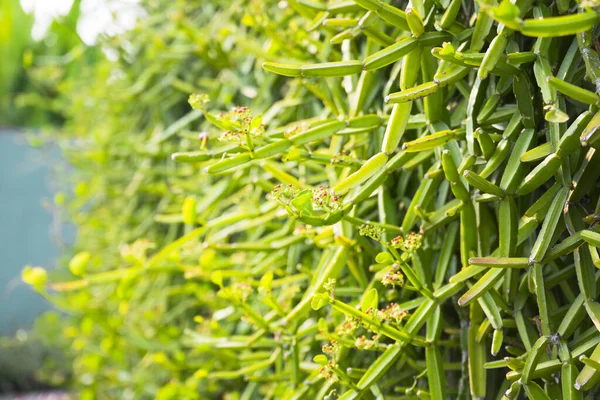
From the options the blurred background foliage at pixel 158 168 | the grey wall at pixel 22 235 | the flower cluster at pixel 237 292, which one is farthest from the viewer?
the grey wall at pixel 22 235

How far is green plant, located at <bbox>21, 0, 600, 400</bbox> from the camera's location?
39cm

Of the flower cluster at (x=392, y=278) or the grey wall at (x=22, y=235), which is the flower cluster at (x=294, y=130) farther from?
the grey wall at (x=22, y=235)

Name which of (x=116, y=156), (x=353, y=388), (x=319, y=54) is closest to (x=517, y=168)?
(x=353, y=388)

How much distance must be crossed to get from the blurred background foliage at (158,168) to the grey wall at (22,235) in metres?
2.27

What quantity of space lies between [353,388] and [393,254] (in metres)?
0.11

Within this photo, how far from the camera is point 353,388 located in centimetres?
45

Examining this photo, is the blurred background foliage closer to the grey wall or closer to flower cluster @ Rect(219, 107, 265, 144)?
flower cluster @ Rect(219, 107, 265, 144)

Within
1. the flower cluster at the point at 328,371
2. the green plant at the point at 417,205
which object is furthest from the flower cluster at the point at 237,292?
the flower cluster at the point at 328,371

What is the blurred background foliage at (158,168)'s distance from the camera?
758mm

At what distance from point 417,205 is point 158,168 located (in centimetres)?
66

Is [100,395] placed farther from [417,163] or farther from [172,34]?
[417,163]

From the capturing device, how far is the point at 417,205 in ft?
1.54

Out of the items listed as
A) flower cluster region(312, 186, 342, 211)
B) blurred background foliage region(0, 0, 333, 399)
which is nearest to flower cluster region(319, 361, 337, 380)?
flower cluster region(312, 186, 342, 211)

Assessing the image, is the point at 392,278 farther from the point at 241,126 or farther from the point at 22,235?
the point at 22,235
